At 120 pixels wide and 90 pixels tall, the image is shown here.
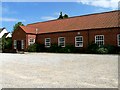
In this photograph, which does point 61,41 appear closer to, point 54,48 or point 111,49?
point 54,48

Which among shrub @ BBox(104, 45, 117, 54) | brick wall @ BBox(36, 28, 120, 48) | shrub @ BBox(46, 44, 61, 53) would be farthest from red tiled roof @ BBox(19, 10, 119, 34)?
shrub @ BBox(104, 45, 117, 54)

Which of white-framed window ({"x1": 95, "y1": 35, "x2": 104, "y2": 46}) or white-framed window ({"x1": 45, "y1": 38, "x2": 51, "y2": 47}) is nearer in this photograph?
white-framed window ({"x1": 95, "y1": 35, "x2": 104, "y2": 46})

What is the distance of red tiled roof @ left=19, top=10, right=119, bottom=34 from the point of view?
34.8m

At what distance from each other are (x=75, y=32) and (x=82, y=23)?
230 centimetres

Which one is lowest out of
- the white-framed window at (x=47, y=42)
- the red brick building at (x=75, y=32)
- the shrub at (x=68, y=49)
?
the shrub at (x=68, y=49)

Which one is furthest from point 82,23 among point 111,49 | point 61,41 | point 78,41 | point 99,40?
point 111,49

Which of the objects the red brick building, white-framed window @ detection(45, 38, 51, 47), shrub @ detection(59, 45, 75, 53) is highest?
the red brick building

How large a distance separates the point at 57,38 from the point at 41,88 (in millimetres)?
31834

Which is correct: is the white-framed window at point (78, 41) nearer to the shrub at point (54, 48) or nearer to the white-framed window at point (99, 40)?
the white-framed window at point (99, 40)

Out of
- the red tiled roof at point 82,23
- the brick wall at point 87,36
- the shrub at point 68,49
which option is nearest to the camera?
the brick wall at point 87,36

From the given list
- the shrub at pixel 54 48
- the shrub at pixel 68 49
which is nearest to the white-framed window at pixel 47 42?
the shrub at pixel 54 48

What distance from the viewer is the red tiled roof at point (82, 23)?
3475 cm

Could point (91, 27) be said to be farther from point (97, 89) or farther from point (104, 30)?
point (97, 89)

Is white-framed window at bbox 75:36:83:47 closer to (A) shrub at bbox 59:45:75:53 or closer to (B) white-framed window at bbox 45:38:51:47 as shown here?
(A) shrub at bbox 59:45:75:53
